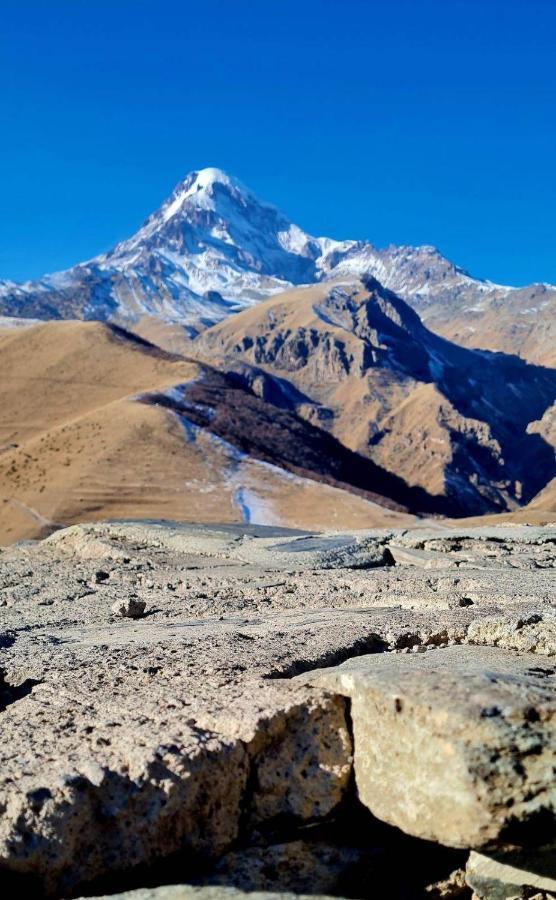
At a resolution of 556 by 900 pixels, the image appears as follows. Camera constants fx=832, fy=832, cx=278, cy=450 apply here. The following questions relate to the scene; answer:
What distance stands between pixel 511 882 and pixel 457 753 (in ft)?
2.43

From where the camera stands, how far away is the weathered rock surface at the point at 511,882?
3381mm

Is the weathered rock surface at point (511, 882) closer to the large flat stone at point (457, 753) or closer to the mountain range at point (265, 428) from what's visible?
the large flat stone at point (457, 753)

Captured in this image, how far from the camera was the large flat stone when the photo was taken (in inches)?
A: 121

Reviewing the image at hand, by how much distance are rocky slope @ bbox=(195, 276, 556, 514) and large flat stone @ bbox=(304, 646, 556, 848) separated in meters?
86.8

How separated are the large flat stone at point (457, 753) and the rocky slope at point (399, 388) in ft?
285

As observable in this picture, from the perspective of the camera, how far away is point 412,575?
807 centimetres

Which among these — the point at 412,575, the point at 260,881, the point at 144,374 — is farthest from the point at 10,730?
the point at 144,374

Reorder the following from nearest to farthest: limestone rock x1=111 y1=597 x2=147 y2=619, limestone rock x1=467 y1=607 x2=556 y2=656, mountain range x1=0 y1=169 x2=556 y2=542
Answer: limestone rock x1=467 y1=607 x2=556 y2=656, limestone rock x1=111 y1=597 x2=147 y2=619, mountain range x1=0 y1=169 x2=556 y2=542

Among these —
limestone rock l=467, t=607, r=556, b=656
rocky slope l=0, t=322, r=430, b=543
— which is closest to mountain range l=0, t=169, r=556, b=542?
rocky slope l=0, t=322, r=430, b=543

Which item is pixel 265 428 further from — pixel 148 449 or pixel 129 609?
pixel 129 609

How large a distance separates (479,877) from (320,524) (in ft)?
131

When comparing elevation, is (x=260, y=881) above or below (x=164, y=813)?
below

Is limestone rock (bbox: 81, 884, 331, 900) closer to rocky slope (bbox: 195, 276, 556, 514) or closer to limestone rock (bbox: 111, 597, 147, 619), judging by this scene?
limestone rock (bbox: 111, 597, 147, 619)

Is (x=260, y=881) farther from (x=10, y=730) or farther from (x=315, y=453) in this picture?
(x=315, y=453)
